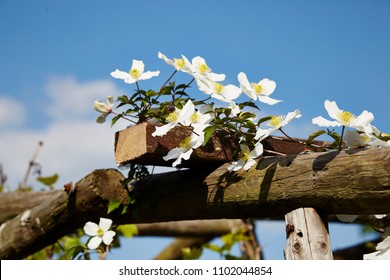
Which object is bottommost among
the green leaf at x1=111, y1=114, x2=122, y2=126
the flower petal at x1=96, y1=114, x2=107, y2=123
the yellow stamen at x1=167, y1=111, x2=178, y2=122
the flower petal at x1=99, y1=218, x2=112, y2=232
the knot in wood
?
the knot in wood

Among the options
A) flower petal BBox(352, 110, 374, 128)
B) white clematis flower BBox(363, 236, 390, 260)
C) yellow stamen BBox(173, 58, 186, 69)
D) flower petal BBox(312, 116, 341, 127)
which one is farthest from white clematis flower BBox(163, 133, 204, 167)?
white clematis flower BBox(363, 236, 390, 260)

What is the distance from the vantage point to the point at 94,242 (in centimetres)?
216

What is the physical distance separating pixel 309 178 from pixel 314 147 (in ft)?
0.94

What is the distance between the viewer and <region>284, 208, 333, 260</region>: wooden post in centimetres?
168

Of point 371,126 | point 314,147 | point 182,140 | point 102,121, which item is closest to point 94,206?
point 102,121

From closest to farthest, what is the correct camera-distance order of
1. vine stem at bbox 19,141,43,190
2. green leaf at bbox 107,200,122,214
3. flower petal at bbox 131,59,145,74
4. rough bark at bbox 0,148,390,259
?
rough bark at bbox 0,148,390,259, flower petal at bbox 131,59,145,74, green leaf at bbox 107,200,122,214, vine stem at bbox 19,141,43,190

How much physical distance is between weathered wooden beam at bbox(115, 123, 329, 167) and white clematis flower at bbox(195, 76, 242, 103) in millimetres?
152

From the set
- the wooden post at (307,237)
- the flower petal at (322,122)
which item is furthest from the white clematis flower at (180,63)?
the wooden post at (307,237)

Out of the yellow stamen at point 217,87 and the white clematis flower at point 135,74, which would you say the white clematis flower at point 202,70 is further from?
the white clematis flower at point 135,74

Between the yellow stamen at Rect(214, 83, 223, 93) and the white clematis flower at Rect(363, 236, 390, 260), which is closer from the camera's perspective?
the white clematis flower at Rect(363, 236, 390, 260)

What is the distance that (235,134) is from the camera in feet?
6.30

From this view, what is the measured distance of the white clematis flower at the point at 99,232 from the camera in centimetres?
214

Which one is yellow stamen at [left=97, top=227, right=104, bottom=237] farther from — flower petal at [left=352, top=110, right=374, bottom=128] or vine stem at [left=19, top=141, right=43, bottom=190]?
vine stem at [left=19, top=141, right=43, bottom=190]
